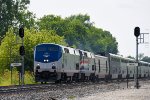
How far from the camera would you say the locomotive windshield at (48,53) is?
4550 centimetres

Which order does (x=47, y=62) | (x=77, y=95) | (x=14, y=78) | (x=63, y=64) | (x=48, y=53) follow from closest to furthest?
(x=77, y=95), (x=47, y=62), (x=48, y=53), (x=63, y=64), (x=14, y=78)

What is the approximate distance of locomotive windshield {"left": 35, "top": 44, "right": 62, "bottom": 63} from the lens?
149 ft

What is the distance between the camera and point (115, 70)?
73.4 metres

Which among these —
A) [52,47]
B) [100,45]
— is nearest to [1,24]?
[52,47]

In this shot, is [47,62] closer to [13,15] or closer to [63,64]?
[63,64]

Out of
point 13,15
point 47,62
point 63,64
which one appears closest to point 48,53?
point 47,62

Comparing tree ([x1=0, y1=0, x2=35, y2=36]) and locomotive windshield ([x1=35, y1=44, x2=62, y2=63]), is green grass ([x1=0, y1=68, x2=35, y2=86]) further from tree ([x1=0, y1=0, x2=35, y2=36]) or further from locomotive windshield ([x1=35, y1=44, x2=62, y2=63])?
tree ([x1=0, y1=0, x2=35, y2=36])

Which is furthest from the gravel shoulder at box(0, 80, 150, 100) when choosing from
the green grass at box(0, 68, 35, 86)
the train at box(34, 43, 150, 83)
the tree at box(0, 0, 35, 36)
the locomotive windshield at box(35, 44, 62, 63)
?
the tree at box(0, 0, 35, 36)

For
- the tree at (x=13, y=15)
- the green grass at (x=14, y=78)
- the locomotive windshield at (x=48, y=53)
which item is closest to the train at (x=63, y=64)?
the locomotive windshield at (x=48, y=53)

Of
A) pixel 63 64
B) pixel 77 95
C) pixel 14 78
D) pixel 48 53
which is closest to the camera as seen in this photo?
pixel 77 95

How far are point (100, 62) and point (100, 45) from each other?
131272mm

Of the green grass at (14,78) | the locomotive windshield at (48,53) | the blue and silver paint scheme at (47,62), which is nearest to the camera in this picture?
Answer: the blue and silver paint scheme at (47,62)

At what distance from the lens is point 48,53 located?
151ft

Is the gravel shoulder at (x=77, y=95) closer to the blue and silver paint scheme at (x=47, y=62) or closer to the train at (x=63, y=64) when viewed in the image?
the blue and silver paint scheme at (x=47, y=62)
